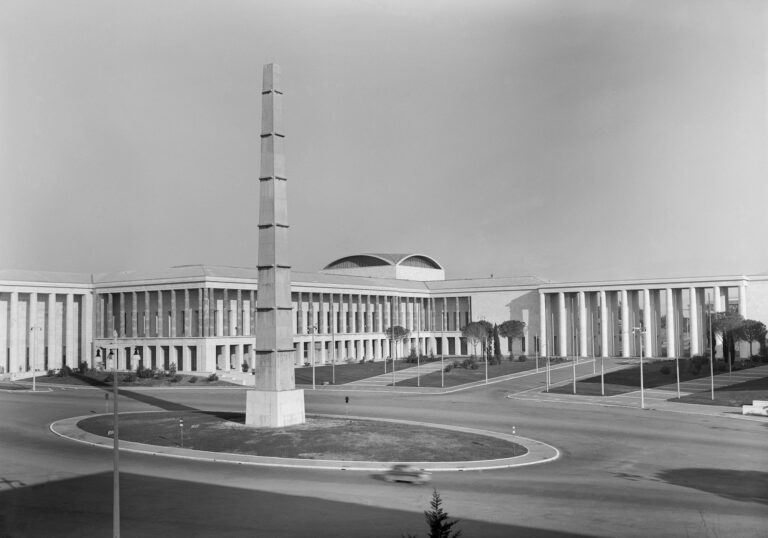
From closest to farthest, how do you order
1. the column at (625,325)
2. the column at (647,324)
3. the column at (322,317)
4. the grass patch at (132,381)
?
the grass patch at (132,381), the column at (647,324), the column at (625,325), the column at (322,317)

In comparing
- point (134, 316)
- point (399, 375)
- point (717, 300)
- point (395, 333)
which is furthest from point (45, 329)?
point (717, 300)

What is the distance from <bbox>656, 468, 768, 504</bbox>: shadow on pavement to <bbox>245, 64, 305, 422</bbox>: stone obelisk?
77.6 feet

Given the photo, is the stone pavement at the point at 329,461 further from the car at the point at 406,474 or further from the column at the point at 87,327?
the column at the point at 87,327

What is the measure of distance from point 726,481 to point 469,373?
65.3m

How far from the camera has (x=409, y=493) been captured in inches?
1173

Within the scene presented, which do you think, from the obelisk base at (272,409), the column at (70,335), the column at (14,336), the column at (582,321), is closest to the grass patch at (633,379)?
the column at (582,321)

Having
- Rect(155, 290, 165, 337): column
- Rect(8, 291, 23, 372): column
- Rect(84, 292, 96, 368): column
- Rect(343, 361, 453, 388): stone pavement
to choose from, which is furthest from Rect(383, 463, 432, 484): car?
Rect(84, 292, 96, 368): column

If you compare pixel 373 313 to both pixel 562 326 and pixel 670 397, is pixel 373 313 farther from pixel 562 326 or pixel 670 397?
pixel 670 397

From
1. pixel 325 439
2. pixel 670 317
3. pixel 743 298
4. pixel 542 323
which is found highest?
pixel 743 298

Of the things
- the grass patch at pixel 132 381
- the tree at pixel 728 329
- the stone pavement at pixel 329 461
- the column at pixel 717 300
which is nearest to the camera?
the stone pavement at pixel 329 461

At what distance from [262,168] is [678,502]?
32.0m

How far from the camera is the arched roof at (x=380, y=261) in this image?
507 ft

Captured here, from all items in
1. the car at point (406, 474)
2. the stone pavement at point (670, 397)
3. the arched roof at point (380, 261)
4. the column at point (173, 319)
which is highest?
the arched roof at point (380, 261)

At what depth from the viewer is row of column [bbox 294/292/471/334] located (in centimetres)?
12094
